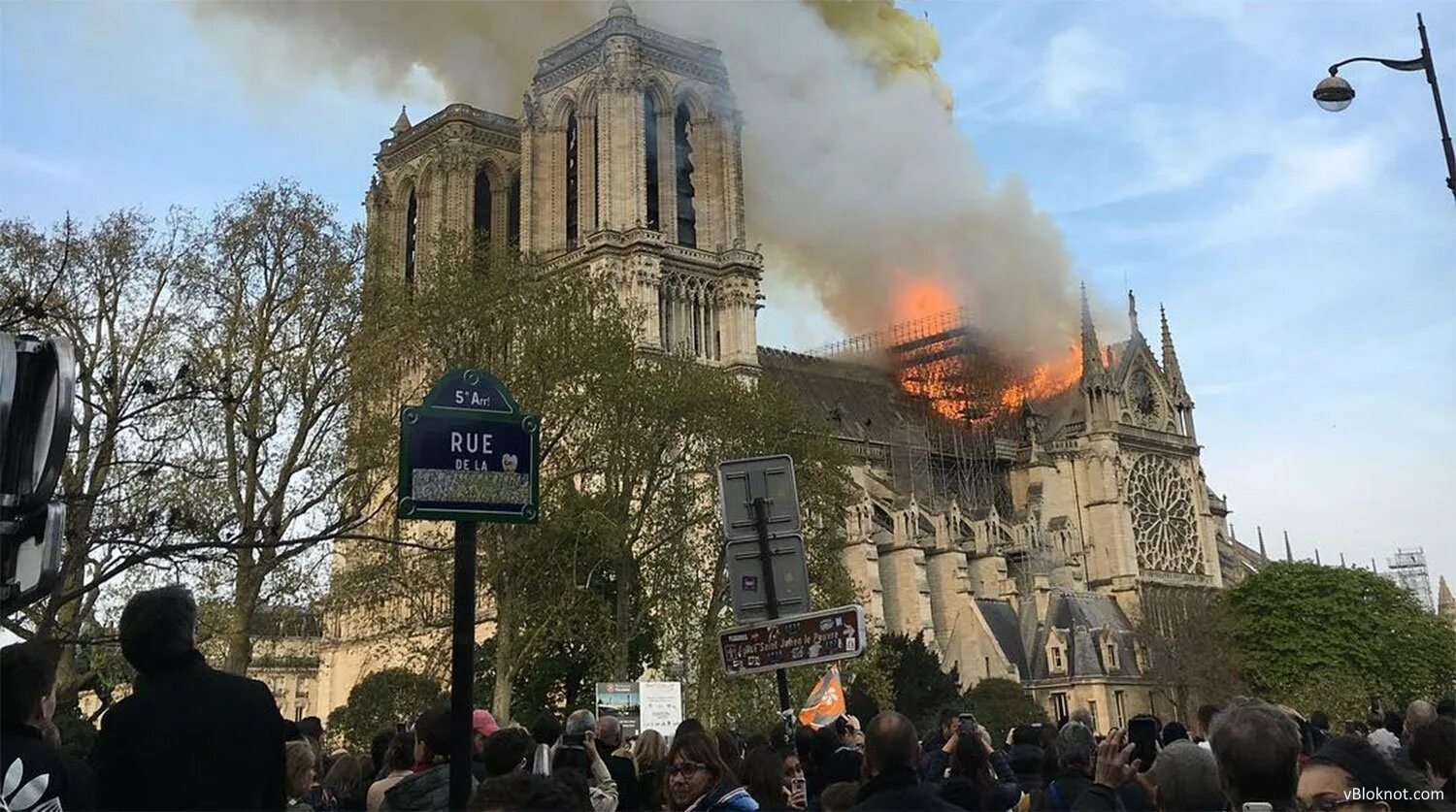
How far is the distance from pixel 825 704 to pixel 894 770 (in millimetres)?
6539

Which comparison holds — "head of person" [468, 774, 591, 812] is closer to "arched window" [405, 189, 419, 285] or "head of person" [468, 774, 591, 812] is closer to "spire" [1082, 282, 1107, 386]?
"arched window" [405, 189, 419, 285]

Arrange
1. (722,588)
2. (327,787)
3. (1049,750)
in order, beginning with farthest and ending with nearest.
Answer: (722,588) < (327,787) < (1049,750)

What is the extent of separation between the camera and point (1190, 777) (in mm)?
4992

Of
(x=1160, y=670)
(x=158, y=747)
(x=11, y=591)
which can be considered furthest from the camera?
(x=1160, y=670)

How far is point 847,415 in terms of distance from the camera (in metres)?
71.2

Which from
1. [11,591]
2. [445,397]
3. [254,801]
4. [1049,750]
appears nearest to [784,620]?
[1049,750]

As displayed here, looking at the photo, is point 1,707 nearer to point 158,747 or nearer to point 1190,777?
point 158,747

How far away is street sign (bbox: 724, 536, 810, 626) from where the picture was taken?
8.63 meters

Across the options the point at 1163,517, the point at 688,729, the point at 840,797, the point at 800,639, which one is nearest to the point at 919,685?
the point at 1163,517

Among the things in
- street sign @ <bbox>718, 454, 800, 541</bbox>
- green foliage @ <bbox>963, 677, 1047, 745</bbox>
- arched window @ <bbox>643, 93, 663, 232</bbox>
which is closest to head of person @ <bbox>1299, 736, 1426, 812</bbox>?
street sign @ <bbox>718, 454, 800, 541</bbox>

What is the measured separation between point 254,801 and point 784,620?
14.7 ft

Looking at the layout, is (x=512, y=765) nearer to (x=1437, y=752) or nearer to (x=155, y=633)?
(x=155, y=633)

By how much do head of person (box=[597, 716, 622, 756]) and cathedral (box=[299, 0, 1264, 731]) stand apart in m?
36.5

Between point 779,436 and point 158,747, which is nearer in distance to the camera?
point 158,747
